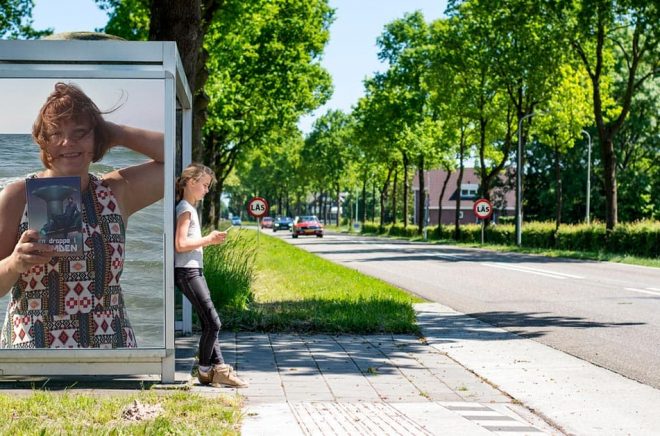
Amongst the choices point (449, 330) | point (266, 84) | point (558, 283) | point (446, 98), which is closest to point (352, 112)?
point (446, 98)

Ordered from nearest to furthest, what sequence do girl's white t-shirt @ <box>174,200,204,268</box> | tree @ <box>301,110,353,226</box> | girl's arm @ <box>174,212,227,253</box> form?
girl's arm @ <box>174,212,227,253</box> → girl's white t-shirt @ <box>174,200,204,268</box> → tree @ <box>301,110,353,226</box>

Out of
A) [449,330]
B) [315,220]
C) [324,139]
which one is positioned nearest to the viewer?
[449,330]

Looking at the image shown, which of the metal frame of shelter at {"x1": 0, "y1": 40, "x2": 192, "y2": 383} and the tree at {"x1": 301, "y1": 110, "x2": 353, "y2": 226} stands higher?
the tree at {"x1": 301, "y1": 110, "x2": 353, "y2": 226}

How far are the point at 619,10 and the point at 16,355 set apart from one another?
29.9 m

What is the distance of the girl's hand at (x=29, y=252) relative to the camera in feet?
23.8

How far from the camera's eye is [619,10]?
33.4m

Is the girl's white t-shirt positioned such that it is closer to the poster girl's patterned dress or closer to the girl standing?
the girl standing

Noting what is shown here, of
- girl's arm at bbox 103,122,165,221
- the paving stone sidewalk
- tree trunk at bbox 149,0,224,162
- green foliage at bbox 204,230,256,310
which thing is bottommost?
the paving stone sidewalk

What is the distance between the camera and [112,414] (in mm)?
5980

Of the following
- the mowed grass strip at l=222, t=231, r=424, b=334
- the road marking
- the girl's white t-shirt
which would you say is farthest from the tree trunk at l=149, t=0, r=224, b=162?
the road marking

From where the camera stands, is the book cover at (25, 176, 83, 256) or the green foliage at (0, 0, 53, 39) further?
the green foliage at (0, 0, 53, 39)

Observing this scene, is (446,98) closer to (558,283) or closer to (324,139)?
(558,283)

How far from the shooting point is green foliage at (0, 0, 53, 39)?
3369 cm

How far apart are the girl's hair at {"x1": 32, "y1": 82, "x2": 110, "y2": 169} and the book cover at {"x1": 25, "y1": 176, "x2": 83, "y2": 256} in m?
0.27
